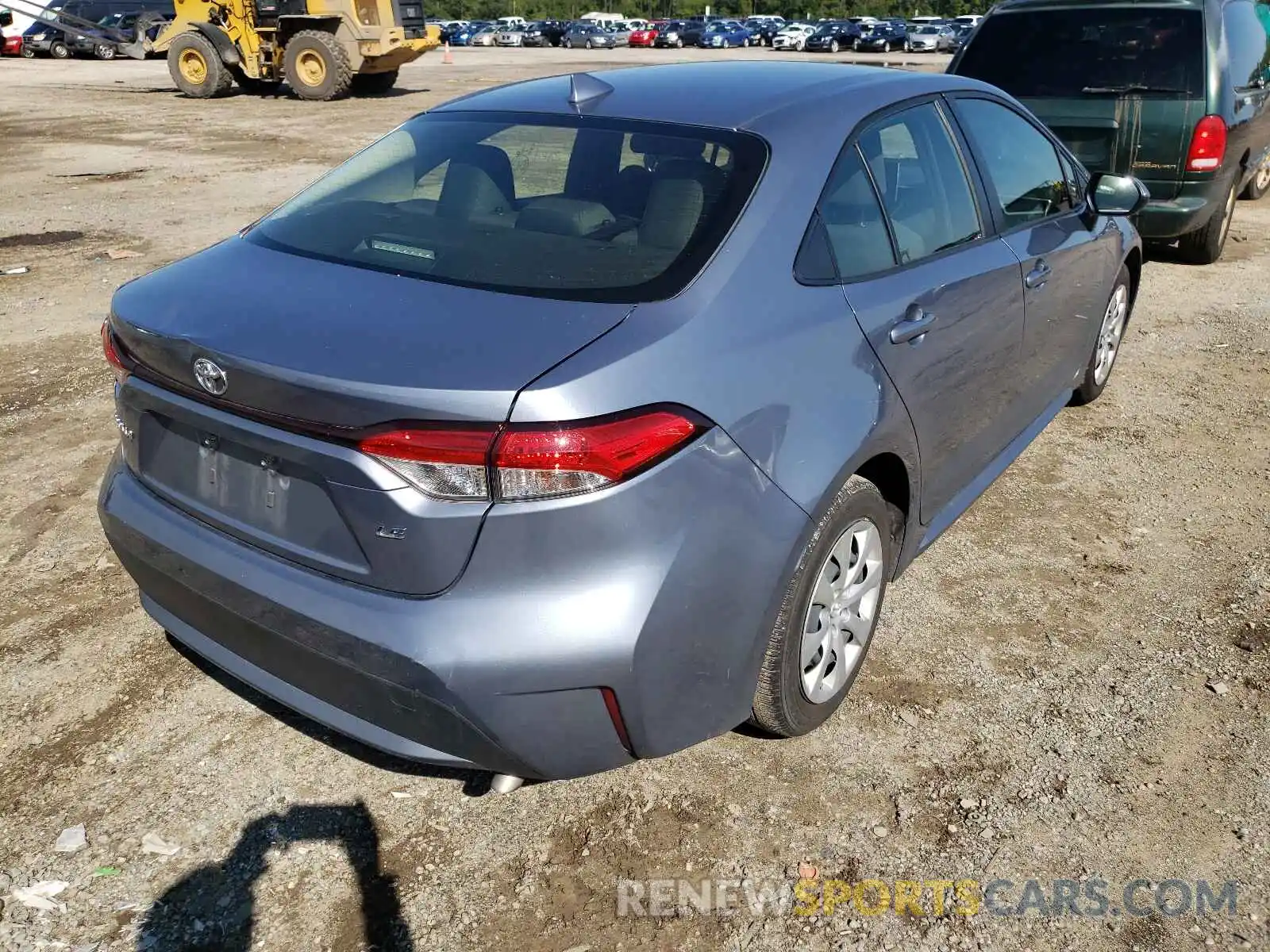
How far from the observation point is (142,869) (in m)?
2.45

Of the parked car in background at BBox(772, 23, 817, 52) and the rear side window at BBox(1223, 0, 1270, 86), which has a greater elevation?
the rear side window at BBox(1223, 0, 1270, 86)

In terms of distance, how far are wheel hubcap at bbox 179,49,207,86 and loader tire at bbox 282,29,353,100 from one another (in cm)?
241

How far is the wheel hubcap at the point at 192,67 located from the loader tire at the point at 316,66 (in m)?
2.41

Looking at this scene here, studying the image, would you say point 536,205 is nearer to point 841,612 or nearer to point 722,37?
point 841,612

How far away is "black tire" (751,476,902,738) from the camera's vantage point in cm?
248

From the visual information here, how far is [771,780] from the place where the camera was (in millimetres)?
2736

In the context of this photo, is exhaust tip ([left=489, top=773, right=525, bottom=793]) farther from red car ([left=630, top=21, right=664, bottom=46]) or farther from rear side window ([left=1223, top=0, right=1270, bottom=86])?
red car ([left=630, top=21, right=664, bottom=46])

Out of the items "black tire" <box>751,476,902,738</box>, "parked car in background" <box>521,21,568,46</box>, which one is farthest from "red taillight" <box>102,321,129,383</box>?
"parked car in background" <box>521,21,568,46</box>

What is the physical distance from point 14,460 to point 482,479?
3.68m

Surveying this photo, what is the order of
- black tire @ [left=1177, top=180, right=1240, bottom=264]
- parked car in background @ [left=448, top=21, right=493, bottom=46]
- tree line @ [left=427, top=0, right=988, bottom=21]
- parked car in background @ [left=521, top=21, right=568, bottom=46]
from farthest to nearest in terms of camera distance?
1. tree line @ [left=427, top=0, right=988, bottom=21]
2. parked car in background @ [left=448, top=21, right=493, bottom=46]
3. parked car in background @ [left=521, top=21, right=568, bottom=46]
4. black tire @ [left=1177, top=180, right=1240, bottom=264]

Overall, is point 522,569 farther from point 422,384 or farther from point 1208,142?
point 1208,142

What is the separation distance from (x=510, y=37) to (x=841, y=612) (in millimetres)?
63806

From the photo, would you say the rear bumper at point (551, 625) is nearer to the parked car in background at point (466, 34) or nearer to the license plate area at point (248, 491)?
the license plate area at point (248, 491)

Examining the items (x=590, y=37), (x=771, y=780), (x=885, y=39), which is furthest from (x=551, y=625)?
(x=590, y=37)
